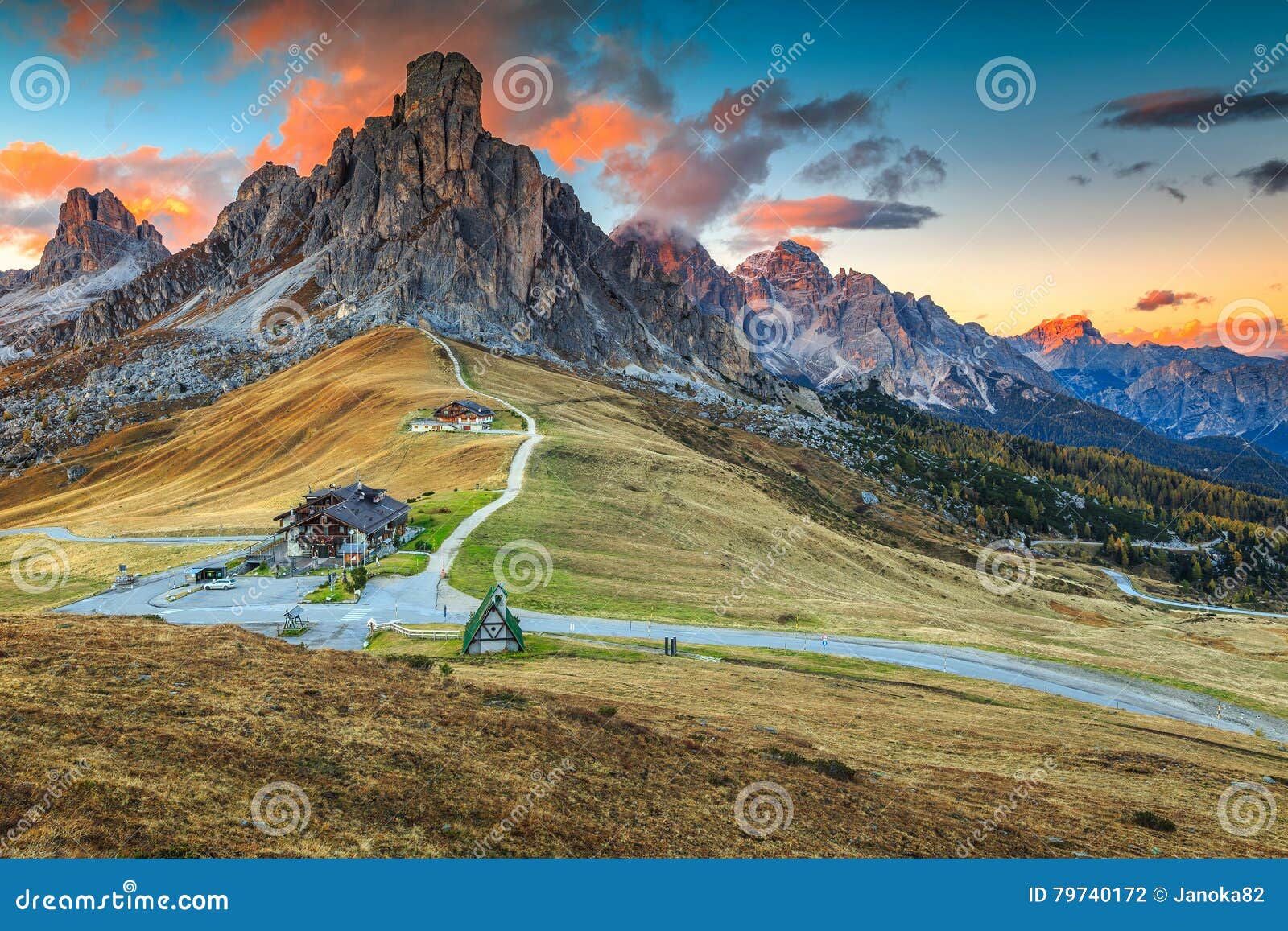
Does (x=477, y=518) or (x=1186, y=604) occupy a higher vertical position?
(x=477, y=518)

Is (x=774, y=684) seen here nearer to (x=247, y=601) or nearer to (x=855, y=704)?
(x=855, y=704)

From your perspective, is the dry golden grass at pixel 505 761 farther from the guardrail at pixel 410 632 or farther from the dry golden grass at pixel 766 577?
the dry golden grass at pixel 766 577

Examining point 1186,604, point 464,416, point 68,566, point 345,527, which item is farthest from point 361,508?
point 1186,604

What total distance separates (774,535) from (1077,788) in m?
54.2

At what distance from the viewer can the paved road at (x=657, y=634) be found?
40.9 meters

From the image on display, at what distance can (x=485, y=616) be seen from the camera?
37188 mm

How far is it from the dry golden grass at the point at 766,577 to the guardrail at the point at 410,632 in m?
7.93

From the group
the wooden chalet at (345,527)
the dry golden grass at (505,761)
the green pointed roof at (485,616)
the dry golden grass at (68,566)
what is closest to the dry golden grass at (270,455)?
the dry golden grass at (68,566)

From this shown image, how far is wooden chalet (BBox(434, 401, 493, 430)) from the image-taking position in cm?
10362

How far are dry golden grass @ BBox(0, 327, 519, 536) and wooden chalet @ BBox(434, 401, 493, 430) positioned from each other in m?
5.43

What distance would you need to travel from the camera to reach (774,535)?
76875 millimetres

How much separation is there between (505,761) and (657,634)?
82.6 ft

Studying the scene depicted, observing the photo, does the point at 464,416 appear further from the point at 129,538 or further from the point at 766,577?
the point at 766,577

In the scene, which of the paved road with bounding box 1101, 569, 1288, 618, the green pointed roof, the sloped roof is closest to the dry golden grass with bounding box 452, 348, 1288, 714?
the green pointed roof
